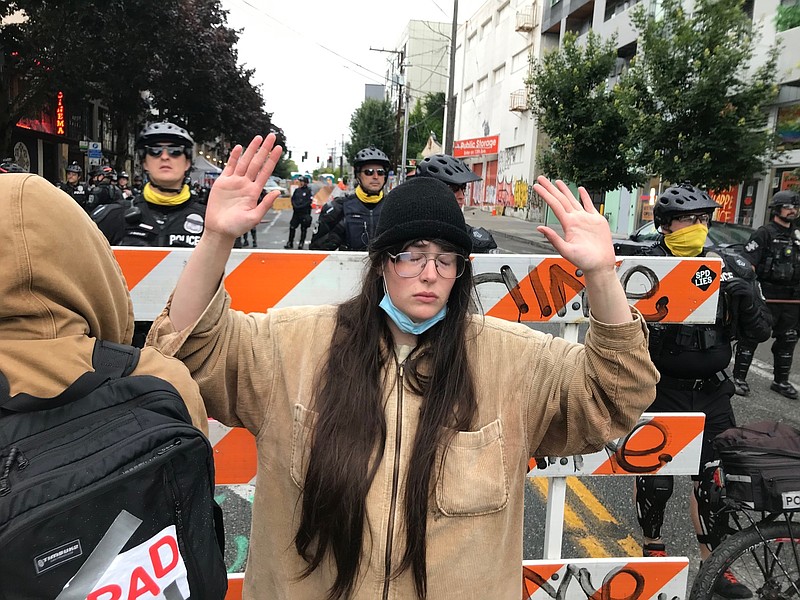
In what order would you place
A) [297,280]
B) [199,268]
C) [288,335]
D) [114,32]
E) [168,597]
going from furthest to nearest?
[114,32]
[297,280]
[288,335]
[199,268]
[168,597]

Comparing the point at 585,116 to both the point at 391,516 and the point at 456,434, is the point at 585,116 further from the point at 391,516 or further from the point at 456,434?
the point at 391,516

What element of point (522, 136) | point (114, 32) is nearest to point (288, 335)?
point (114, 32)

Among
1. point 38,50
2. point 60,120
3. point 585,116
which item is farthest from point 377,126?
point 38,50

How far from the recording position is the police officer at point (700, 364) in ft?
11.0

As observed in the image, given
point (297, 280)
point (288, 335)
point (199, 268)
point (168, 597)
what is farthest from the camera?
point (297, 280)

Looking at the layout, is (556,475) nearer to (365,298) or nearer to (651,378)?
(651,378)

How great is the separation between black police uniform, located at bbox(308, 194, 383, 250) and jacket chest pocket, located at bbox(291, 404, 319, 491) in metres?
4.16

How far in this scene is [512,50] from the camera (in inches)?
1714

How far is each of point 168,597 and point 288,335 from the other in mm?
774

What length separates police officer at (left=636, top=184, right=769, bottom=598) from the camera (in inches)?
132

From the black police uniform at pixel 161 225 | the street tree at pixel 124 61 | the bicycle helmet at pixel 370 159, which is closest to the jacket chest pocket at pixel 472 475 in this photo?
the black police uniform at pixel 161 225

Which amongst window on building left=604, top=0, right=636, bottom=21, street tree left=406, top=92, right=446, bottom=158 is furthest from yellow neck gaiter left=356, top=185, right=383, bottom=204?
street tree left=406, top=92, right=446, bottom=158

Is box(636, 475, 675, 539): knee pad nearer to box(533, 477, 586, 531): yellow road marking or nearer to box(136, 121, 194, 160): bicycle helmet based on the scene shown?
box(533, 477, 586, 531): yellow road marking

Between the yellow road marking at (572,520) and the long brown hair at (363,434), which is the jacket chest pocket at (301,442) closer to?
the long brown hair at (363,434)
